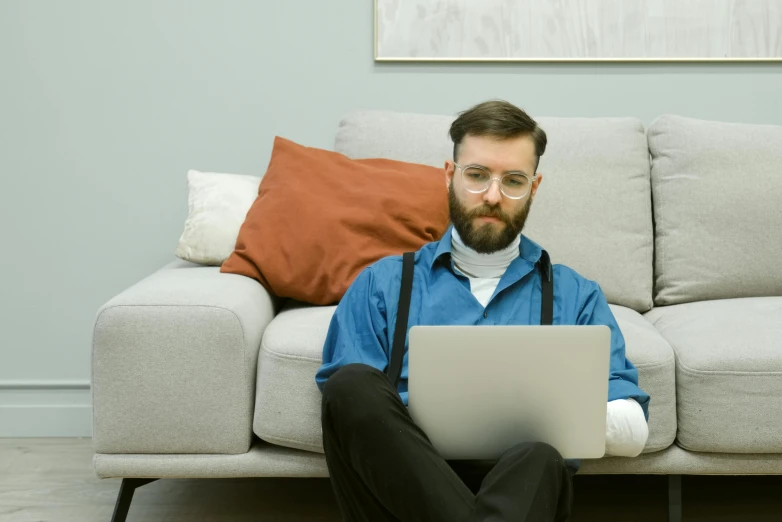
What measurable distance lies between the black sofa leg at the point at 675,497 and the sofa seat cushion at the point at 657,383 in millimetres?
137

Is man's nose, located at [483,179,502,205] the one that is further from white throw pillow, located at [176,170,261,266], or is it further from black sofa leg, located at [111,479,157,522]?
black sofa leg, located at [111,479,157,522]

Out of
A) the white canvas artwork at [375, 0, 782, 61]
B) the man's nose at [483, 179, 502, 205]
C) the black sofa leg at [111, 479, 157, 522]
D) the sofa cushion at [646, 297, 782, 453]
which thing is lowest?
the black sofa leg at [111, 479, 157, 522]

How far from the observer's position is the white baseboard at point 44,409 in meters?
2.58

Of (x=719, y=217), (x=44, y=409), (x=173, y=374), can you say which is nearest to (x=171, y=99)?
(x=44, y=409)

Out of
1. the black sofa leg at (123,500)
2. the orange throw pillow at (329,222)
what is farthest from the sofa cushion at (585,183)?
the black sofa leg at (123,500)

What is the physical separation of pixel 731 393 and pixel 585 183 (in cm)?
71

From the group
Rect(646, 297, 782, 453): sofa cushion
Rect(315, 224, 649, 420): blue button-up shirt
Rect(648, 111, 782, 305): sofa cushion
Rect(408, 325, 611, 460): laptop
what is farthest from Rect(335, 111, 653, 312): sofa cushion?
Rect(408, 325, 611, 460): laptop

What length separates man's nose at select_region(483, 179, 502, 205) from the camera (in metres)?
1.55

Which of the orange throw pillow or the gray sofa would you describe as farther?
the orange throw pillow

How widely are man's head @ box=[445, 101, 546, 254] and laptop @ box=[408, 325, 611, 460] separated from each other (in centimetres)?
37

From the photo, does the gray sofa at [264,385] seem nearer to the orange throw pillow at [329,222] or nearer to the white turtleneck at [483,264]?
the orange throw pillow at [329,222]

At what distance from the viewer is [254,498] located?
2121mm

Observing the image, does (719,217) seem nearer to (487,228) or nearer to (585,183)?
(585,183)

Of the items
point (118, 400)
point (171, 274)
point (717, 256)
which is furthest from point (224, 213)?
point (717, 256)
